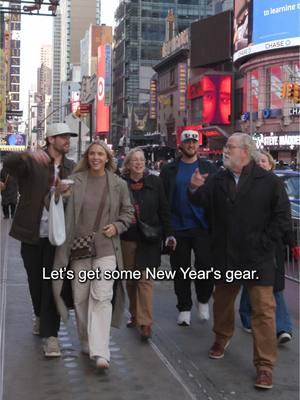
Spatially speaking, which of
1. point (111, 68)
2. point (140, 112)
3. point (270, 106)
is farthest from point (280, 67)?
point (111, 68)

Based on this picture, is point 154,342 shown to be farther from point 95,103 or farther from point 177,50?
point 95,103

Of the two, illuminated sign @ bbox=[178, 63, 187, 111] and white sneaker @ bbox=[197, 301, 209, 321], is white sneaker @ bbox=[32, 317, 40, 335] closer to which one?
white sneaker @ bbox=[197, 301, 209, 321]

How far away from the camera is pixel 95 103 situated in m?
A: 157

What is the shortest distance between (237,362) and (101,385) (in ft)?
4.23

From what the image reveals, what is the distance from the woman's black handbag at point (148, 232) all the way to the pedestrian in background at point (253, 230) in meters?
0.98

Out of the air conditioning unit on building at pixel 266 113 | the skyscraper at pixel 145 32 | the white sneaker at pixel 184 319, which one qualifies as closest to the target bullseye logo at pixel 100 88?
the skyscraper at pixel 145 32

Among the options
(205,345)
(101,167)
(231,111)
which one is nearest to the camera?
(101,167)

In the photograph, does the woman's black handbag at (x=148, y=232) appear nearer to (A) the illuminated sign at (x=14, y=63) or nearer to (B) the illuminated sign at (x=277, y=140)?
(B) the illuminated sign at (x=277, y=140)

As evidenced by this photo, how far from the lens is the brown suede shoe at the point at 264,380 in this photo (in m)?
4.68

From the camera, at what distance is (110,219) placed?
17.1 ft

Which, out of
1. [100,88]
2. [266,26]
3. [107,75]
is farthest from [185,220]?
[100,88]

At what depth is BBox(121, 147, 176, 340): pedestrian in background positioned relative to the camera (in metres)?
5.97

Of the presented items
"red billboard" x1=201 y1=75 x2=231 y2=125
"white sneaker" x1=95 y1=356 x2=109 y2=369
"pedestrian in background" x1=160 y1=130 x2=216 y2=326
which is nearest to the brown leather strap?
"white sneaker" x1=95 y1=356 x2=109 y2=369

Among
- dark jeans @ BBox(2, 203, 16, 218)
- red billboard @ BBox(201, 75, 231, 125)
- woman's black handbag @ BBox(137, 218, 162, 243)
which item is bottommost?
dark jeans @ BBox(2, 203, 16, 218)
